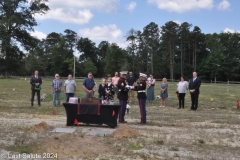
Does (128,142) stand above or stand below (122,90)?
below

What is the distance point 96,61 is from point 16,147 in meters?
113

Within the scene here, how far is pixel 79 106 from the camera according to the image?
32.0 feet

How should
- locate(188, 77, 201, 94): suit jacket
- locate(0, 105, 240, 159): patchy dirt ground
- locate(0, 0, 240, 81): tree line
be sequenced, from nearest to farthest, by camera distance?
locate(0, 105, 240, 159): patchy dirt ground < locate(188, 77, 201, 94): suit jacket < locate(0, 0, 240, 81): tree line

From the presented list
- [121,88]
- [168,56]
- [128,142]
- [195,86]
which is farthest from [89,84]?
[168,56]

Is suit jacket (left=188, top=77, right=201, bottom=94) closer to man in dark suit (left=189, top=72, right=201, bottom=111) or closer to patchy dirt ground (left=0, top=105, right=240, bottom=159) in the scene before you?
man in dark suit (left=189, top=72, right=201, bottom=111)

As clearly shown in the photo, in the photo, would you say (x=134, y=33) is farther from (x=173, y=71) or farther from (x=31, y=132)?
(x=31, y=132)

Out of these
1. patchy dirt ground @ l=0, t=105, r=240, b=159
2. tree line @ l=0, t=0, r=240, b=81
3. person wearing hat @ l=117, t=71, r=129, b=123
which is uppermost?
tree line @ l=0, t=0, r=240, b=81

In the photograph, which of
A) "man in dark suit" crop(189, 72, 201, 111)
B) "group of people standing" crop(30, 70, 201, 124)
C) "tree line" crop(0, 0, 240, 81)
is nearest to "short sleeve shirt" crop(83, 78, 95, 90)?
"group of people standing" crop(30, 70, 201, 124)

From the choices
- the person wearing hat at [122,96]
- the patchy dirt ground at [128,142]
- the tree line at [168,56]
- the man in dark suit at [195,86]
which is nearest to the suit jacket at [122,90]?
the person wearing hat at [122,96]

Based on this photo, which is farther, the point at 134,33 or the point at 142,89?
the point at 134,33

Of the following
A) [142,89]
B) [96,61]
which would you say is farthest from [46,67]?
[142,89]

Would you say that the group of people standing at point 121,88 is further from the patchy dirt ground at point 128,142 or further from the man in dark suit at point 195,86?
the patchy dirt ground at point 128,142

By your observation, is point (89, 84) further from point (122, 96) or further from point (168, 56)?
point (168, 56)

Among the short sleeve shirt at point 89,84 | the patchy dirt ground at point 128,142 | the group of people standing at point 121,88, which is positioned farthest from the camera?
the short sleeve shirt at point 89,84
